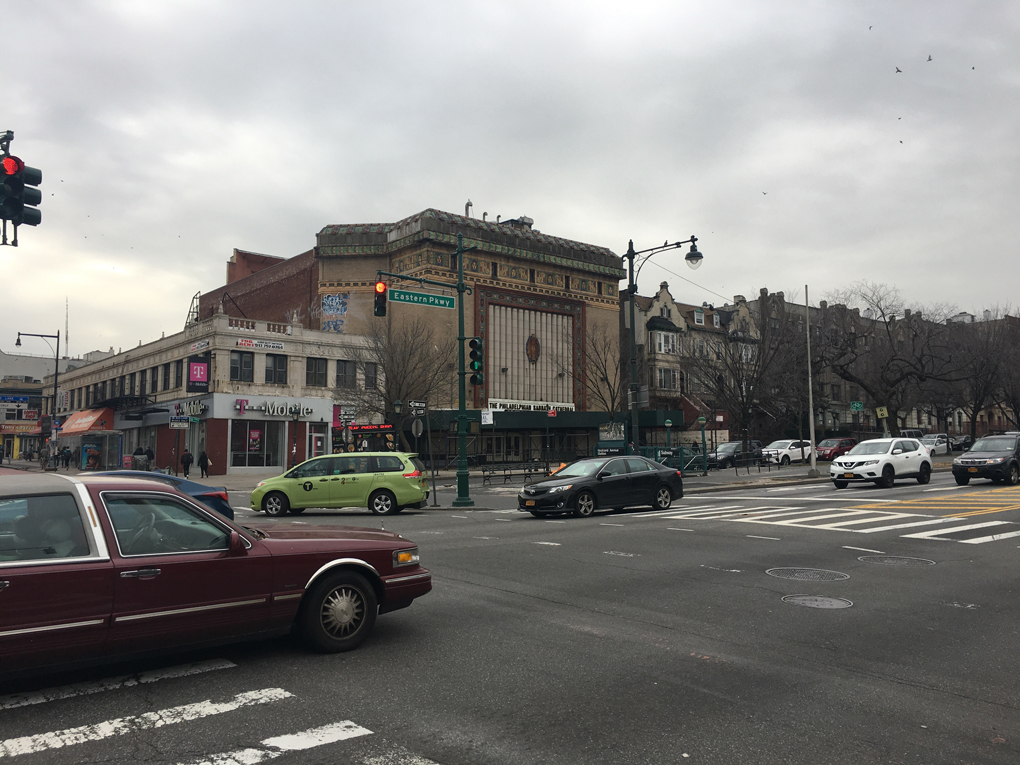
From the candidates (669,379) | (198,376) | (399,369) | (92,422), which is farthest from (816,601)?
(669,379)

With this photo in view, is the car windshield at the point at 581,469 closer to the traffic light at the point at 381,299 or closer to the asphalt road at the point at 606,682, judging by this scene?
the traffic light at the point at 381,299

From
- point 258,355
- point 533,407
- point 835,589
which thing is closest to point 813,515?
point 835,589

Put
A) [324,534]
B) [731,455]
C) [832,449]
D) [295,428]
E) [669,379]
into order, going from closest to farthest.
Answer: [324,534] < [731,455] < [295,428] < [832,449] < [669,379]

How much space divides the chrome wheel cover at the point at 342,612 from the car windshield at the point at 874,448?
22791mm

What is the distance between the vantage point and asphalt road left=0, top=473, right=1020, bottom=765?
168 inches

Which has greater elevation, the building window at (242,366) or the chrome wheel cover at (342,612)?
the building window at (242,366)

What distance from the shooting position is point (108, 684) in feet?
17.2

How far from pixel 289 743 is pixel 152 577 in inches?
66.3

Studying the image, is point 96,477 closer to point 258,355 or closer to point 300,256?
point 258,355

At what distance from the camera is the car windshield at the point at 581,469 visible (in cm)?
1780

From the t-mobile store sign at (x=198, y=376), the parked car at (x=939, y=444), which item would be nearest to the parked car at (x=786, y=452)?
the parked car at (x=939, y=444)

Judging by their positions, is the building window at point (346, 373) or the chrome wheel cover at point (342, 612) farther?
the building window at point (346, 373)

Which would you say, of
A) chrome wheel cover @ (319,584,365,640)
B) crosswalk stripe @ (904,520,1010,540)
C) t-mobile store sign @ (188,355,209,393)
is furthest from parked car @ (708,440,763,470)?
chrome wheel cover @ (319,584,365,640)

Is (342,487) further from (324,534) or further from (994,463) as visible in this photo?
(994,463)
